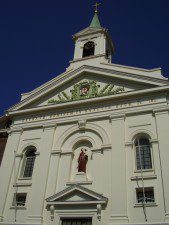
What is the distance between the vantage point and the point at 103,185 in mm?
19391

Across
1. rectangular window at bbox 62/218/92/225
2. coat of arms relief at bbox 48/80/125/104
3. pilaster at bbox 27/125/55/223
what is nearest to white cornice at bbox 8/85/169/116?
coat of arms relief at bbox 48/80/125/104

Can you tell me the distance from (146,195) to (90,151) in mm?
5446

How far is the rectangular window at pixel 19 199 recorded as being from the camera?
70.5ft

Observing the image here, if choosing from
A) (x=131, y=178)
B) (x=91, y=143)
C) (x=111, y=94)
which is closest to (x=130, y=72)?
(x=111, y=94)

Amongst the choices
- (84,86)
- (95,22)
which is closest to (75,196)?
(84,86)

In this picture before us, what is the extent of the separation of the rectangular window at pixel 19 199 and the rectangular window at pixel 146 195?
8647 mm

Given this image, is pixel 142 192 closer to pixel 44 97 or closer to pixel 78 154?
pixel 78 154

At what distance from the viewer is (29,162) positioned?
77.5 feet

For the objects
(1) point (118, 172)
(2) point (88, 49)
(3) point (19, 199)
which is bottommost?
(3) point (19, 199)

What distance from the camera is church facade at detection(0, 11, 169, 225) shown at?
1839 cm

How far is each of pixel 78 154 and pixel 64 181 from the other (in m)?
2.42

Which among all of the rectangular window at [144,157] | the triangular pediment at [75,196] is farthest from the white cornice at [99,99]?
the triangular pediment at [75,196]

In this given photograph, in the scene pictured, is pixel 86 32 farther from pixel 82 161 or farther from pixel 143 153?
pixel 143 153

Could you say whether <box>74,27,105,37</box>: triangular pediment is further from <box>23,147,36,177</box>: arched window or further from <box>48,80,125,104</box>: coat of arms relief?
<box>23,147,36,177</box>: arched window
